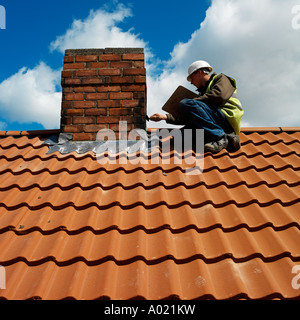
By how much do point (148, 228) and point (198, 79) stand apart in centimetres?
263

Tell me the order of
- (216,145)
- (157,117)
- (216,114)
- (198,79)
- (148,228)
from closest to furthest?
1. (148,228)
2. (216,145)
3. (216,114)
4. (157,117)
5. (198,79)

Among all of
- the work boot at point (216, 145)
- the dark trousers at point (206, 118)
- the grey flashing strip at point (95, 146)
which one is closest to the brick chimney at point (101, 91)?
the grey flashing strip at point (95, 146)

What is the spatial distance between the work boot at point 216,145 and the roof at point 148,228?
0.14m

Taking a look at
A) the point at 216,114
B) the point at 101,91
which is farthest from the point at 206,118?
the point at 101,91

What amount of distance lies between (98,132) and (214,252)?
2.45 metres

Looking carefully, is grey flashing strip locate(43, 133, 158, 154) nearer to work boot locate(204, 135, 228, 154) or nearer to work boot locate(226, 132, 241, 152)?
work boot locate(204, 135, 228, 154)

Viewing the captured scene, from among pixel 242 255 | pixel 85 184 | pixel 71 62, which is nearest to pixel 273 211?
pixel 242 255

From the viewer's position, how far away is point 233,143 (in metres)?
4.20

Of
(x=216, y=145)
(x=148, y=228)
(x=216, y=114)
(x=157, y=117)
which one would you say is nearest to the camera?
(x=148, y=228)

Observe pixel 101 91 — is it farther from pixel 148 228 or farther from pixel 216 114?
pixel 148 228

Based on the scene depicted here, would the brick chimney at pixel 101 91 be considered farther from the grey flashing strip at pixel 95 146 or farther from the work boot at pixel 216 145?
the work boot at pixel 216 145

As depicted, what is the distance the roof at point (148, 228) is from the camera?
207 cm

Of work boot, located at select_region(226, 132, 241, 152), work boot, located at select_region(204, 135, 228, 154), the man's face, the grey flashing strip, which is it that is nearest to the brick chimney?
the grey flashing strip
